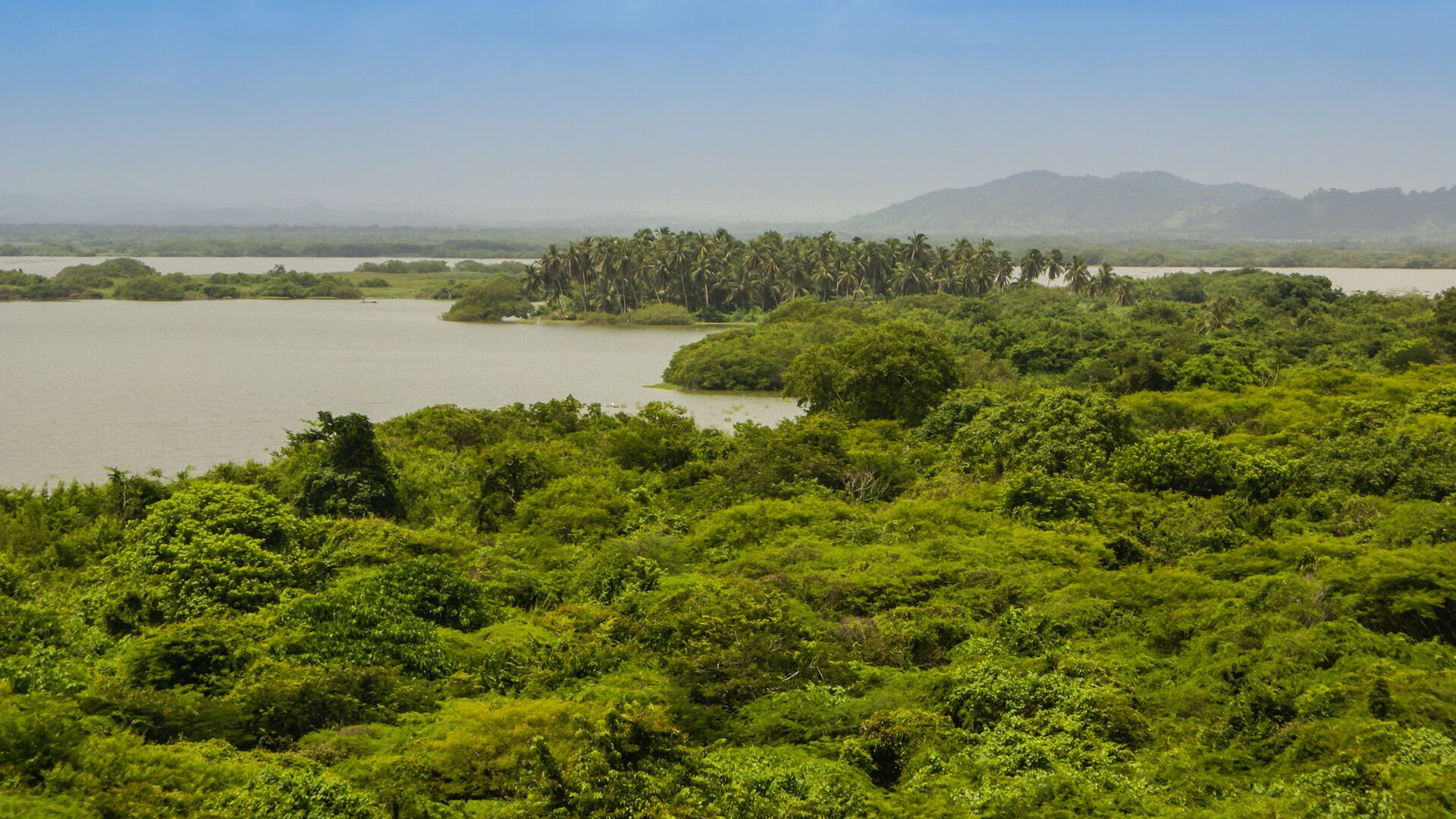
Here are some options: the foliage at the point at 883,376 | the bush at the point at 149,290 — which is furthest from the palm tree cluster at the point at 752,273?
the foliage at the point at 883,376

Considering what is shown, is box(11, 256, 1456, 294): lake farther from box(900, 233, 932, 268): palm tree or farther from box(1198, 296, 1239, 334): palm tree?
box(1198, 296, 1239, 334): palm tree

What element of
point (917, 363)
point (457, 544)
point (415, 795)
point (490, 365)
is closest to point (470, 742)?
point (415, 795)

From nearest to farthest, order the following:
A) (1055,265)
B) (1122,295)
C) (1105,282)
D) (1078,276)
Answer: (1122,295)
(1105,282)
(1078,276)
(1055,265)

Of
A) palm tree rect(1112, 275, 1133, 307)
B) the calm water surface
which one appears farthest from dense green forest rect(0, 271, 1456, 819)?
the calm water surface

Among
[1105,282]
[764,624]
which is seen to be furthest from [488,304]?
[764,624]

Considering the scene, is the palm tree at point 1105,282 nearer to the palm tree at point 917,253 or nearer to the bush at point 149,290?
the palm tree at point 917,253

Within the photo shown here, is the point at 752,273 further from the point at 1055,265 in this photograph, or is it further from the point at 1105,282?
the point at 1105,282
